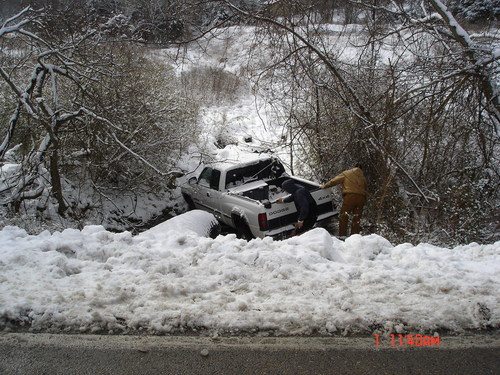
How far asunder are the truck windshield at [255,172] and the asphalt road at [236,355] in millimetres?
6541

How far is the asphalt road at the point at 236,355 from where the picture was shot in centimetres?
272

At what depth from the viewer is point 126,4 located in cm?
898

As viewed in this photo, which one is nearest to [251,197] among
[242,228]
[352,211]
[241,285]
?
[242,228]

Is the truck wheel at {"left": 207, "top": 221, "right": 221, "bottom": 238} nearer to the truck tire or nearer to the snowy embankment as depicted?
the truck tire

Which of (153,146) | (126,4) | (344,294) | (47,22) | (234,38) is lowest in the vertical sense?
(344,294)

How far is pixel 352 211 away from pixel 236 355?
19.2 feet

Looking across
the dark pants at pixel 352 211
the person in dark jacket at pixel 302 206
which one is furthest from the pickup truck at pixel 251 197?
the dark pants at pixel 352 211

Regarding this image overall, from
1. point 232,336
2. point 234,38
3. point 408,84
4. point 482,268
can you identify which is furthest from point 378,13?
point 232,336

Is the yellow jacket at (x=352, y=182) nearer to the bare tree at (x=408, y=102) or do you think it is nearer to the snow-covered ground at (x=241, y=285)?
the bare tree at (x=408, y=102)

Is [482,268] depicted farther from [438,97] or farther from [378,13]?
[378,13]

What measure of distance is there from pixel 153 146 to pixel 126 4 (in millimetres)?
4089

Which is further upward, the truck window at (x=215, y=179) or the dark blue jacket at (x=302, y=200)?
the truck window at (x=215, y=179)

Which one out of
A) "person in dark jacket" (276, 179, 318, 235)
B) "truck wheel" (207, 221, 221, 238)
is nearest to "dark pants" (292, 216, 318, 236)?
"person in dark jacket" (276, 179, 318, 235)

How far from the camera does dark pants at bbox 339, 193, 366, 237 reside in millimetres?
7969
